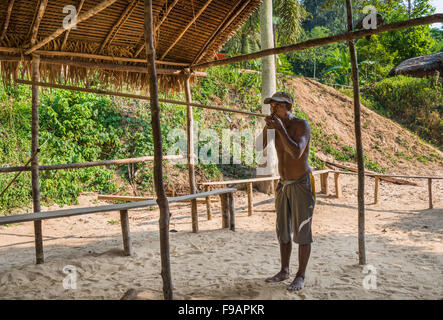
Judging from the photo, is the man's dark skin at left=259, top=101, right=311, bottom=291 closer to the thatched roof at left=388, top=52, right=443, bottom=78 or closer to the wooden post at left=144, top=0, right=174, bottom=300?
the wooden post at left=144, top=0, right=174, bottom=300

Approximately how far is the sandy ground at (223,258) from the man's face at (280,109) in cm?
152

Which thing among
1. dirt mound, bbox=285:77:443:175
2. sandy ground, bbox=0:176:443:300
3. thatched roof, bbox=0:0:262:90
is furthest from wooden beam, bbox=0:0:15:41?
dirt mound, bbox=285:77:443:175

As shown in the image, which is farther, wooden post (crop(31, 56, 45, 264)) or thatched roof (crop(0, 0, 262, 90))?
wooden post (crop(31, 56, 45, 264))

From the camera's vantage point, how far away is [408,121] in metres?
16.0

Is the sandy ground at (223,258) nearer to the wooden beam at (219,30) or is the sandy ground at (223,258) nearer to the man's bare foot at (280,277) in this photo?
the man's bare foot at (280,277)

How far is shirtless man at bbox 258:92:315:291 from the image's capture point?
299cm

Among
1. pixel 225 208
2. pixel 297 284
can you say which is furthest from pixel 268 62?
pixel 297 284

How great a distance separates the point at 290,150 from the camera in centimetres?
294

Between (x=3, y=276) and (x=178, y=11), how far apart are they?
368cm

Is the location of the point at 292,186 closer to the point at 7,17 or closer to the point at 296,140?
the point at 296,140

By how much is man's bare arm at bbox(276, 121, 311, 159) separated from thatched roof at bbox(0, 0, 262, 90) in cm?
205

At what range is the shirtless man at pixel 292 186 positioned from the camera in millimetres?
2993
